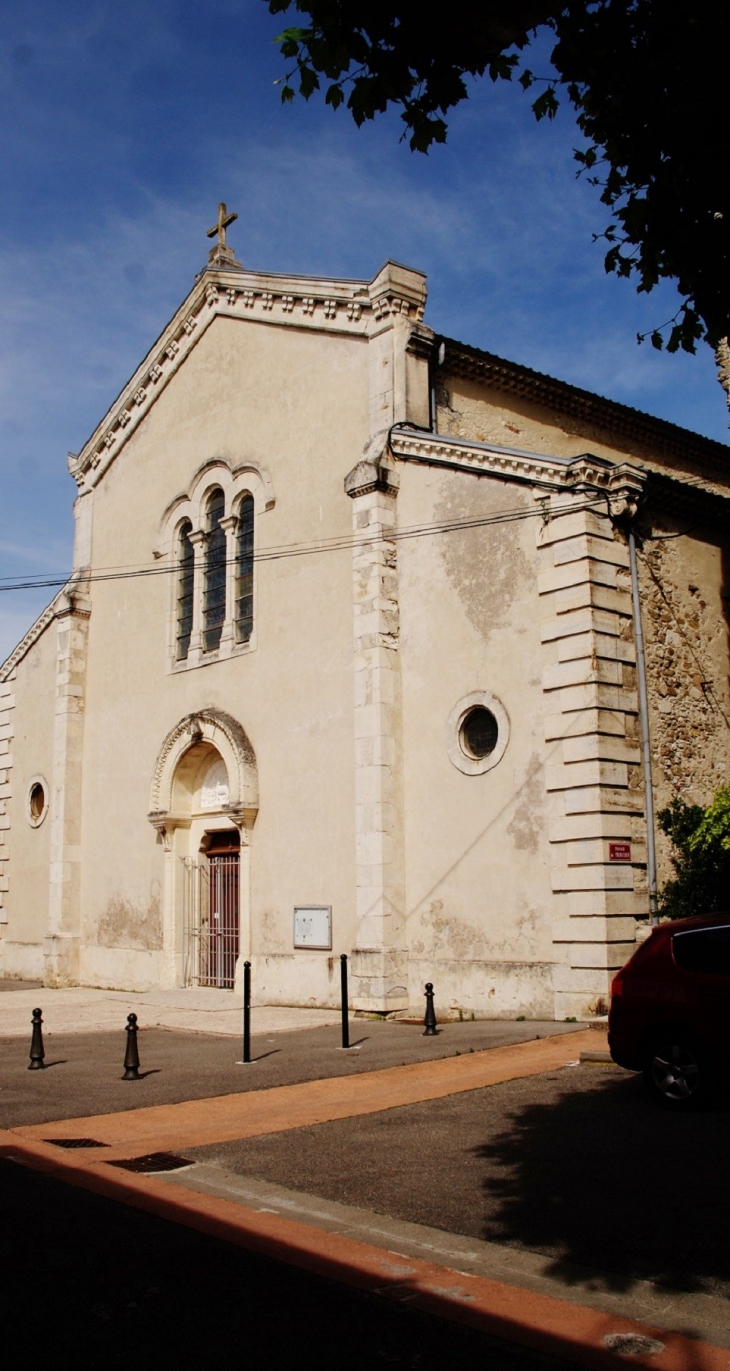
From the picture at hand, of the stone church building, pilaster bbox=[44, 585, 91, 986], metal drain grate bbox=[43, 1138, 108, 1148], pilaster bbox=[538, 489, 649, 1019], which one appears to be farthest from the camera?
pilaster bbox=[44, 585, 91, 986]

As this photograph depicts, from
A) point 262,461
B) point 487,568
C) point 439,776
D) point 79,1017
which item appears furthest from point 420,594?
point 79,1017

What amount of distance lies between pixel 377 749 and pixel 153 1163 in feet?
28.4

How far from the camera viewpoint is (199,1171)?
7520 millimetres

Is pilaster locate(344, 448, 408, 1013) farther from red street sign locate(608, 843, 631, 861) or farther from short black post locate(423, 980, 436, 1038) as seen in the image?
red street sign locate(608, 843, 631, 861)

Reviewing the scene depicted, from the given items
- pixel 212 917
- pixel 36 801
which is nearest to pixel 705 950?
pixel 212 917

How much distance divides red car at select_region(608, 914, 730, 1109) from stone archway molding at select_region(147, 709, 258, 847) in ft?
33.3

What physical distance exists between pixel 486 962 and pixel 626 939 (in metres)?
2.07

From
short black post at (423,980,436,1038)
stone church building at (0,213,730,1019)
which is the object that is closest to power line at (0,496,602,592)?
stone church building at (0,213,730,1019)

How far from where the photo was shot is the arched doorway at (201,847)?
1939 centimetres

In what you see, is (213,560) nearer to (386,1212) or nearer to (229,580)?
(229,580)

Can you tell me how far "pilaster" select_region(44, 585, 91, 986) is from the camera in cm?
2245

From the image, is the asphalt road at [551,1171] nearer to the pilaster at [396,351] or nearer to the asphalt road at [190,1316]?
the asphalt road at [190,1316]

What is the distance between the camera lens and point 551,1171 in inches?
279

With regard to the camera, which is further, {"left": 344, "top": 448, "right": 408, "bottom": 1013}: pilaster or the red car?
{"left": 344, "top": 448, "right": 408, "bottom": 1013}: pilaster
